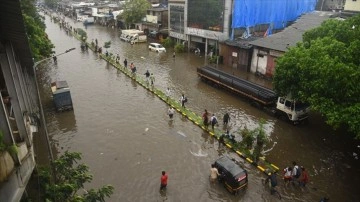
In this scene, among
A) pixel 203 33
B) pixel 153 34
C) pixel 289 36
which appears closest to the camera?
pixel 289 36

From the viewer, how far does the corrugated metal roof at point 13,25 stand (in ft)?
30.1

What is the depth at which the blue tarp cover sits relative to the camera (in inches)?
1709

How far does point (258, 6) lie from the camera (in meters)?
46.3

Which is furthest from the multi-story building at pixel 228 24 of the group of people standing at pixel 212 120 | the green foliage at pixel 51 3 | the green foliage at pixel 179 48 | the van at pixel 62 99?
the green foliage at pixel 51 3

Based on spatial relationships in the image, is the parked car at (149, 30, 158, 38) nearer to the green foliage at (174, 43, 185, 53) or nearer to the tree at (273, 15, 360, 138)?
the green foliage at (174, 43, 185, 53)

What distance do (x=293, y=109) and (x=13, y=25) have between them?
20.1 metres

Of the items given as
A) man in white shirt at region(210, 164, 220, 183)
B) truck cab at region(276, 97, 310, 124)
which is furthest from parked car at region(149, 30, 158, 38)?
man in white shirt at region(210, 164, 220, 183)

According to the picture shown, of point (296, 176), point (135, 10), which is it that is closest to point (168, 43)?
point (135, 10)

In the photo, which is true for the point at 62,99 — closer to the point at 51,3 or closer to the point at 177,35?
the point at 177,35

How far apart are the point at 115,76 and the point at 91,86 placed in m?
4.43

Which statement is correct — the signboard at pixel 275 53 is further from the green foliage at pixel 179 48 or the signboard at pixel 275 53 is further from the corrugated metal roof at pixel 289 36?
the green foliage at pixel 179 48

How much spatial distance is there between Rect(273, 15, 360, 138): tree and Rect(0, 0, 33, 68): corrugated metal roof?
51.5 feet

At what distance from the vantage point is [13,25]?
35.7 feet

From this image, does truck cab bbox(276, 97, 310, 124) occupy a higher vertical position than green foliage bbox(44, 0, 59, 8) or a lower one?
lower
